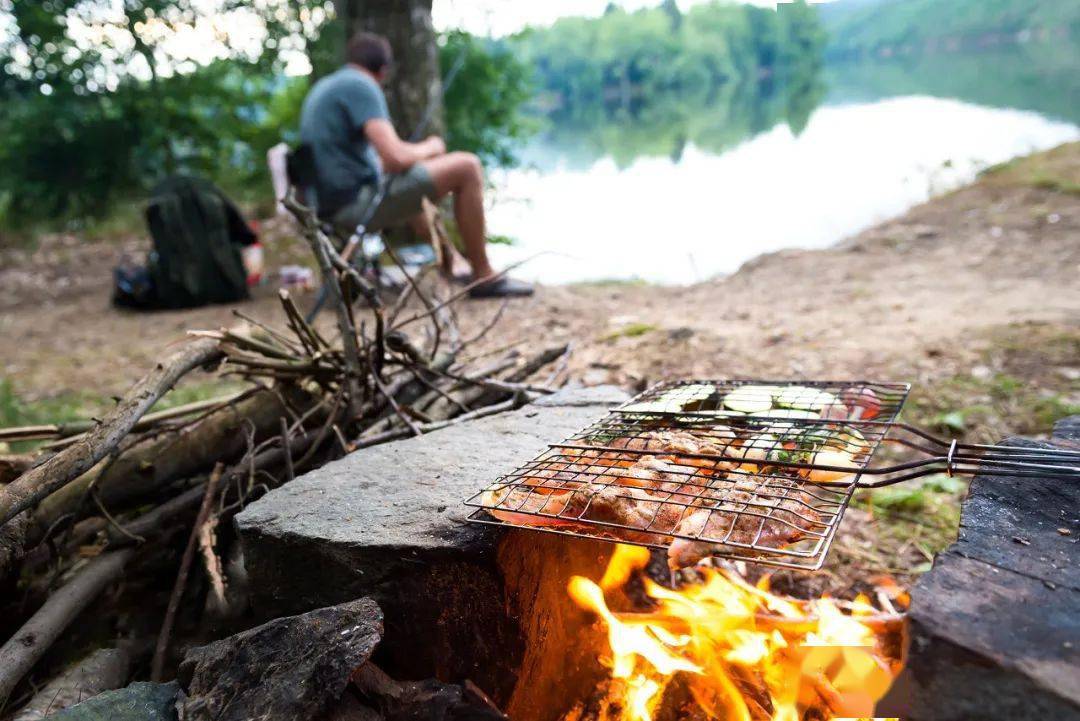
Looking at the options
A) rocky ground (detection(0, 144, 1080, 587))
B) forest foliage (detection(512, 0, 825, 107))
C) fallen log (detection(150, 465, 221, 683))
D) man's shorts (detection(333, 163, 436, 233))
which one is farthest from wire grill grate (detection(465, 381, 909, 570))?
forest foliage (detection(512, 0, 825, 107))

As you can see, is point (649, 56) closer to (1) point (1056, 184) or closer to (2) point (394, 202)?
(1) point (1056, 184)

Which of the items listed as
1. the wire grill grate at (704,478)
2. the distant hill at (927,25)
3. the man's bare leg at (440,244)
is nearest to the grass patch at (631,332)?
the man's bare leg at (440,244)

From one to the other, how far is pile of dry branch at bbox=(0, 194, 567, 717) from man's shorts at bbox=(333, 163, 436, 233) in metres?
3.21

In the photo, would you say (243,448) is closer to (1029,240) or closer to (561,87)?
(1029,240)

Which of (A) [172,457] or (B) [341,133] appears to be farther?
(B) [341,133]

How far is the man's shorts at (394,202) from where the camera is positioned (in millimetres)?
5824

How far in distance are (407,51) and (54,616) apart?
21.7ft

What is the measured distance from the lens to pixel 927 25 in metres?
69.6

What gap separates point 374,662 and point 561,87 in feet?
191

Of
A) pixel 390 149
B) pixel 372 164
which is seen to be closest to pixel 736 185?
pixel 372 164

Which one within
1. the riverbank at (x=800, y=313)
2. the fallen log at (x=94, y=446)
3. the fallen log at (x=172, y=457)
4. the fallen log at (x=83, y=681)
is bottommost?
the fallen log at (x=83, y=681)

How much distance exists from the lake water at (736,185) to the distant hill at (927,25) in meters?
39.4

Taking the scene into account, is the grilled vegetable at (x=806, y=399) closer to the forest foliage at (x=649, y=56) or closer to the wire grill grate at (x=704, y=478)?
the wire grill grate at (x=704, y=478)

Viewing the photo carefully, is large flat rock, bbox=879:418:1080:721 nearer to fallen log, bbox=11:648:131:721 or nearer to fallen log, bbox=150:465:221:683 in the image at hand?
fallen log, bbox=150:465:221:683
